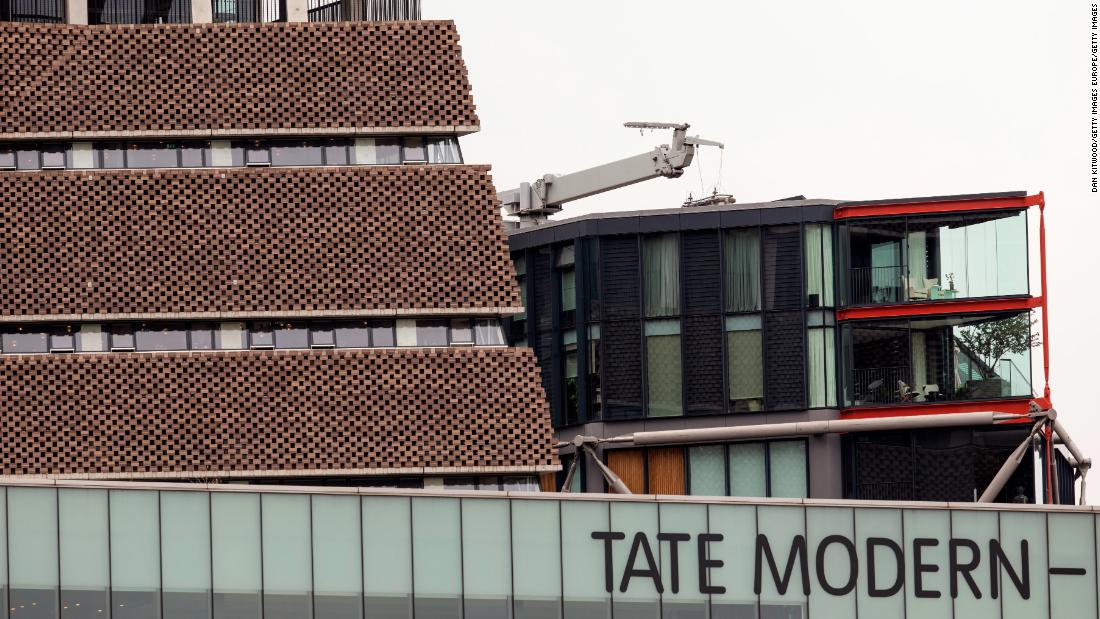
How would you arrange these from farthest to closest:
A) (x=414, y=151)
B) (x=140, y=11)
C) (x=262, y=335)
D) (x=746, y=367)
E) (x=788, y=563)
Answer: (x=746, y=367)
(x=140, y=11)
(x=414, y=151)
(x=262, y=335)
(x=788, y=563)

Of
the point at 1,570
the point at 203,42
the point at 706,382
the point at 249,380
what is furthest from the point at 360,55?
the point at 1,570

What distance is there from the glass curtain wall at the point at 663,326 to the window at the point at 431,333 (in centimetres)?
1265

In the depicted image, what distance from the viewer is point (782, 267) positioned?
9850 centimetres

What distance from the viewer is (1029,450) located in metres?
97.7

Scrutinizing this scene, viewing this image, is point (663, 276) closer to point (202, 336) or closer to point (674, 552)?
point (202, 336)

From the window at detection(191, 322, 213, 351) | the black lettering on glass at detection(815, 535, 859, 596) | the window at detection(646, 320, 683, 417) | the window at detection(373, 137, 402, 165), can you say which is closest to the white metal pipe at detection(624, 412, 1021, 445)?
the window at detection(646, 320, 683, 417)

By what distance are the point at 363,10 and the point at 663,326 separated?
58.5 feet

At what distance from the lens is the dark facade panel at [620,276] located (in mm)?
99562

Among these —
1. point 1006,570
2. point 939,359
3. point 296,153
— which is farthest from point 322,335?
point 1006,570

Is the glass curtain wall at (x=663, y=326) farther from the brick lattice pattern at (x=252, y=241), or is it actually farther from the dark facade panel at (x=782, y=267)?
the brick lattice pattern at (x=252, y=241)

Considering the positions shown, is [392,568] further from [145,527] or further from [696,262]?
[696,262]

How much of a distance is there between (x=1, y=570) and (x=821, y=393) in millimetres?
36342

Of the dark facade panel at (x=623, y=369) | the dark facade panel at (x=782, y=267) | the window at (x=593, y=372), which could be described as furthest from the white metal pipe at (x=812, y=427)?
the dark facade panel at (x=782, y=267)

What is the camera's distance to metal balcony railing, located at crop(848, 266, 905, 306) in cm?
9856
